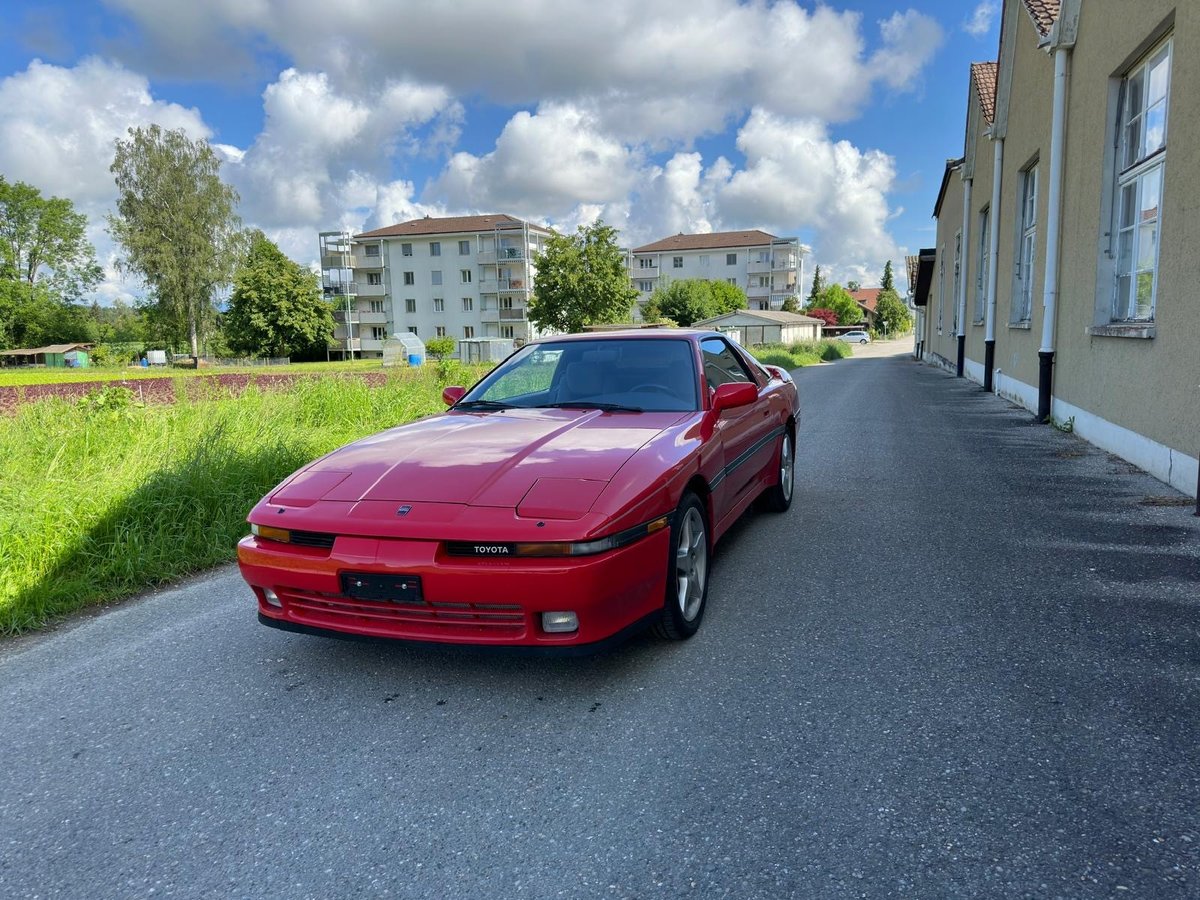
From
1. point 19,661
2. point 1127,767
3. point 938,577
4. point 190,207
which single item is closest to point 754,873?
point 1127,767

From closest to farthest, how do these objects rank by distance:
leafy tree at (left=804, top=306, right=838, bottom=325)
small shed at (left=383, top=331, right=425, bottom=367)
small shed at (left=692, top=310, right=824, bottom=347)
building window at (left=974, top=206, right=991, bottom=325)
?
building window at (left=974, top=206, right=991, bottom=325) < small shed at (left=383, top=331, right=425, bottom=367) < small shed at (left=692, top=310, right=824, bottom=347) < leafy tree at (left=804, top=306, right=838, bottom=325)

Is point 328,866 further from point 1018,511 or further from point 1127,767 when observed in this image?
point 1018,511

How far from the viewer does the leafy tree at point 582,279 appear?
53.4 metres

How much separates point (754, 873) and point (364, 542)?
5.80 feet

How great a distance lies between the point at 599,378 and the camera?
4.71 m

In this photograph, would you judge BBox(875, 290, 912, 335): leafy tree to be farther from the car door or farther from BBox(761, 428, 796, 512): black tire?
the car door

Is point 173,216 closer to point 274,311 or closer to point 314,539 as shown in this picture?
point 274,311

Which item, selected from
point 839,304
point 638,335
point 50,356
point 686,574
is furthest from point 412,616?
point 839,304

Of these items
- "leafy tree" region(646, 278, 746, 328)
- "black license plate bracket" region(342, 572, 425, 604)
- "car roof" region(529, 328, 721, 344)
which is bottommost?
"black license plate bracket" region(342, 572, 425, 604)

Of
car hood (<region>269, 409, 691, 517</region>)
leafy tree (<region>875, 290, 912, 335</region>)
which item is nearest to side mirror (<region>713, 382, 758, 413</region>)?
car hood (<region>269, 409, 691, 517</region>)

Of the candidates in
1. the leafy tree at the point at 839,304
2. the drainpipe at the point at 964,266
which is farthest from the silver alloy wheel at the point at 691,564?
the leafy tree at the point at 839,304

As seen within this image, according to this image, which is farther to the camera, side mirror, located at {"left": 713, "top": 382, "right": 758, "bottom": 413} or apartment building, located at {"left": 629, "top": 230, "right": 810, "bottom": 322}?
apartment building, located at {"left": 629, "top": 230, "right": 810, "bottom": 322}

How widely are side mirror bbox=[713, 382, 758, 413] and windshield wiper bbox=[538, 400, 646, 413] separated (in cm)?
Answer: 40

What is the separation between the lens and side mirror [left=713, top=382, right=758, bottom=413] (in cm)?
425
